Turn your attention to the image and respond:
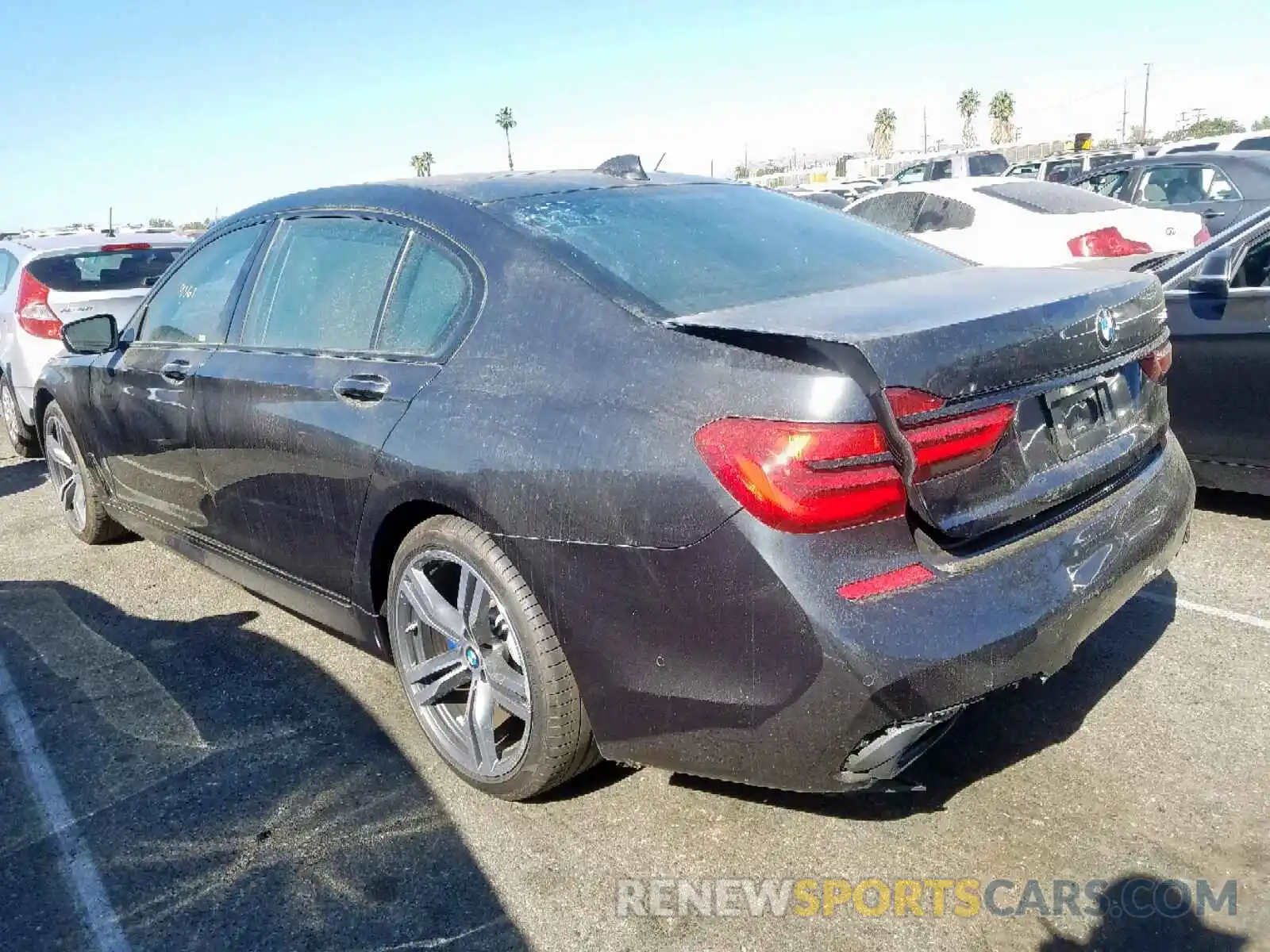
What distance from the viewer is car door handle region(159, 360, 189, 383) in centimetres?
393

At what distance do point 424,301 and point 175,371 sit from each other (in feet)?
4.74

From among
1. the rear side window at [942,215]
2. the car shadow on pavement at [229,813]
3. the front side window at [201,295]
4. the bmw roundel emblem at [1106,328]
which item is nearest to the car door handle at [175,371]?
the front side window at [201,295]

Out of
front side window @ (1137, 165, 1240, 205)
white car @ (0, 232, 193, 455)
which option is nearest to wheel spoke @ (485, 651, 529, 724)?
white car @ (0, 232, 193, 455)

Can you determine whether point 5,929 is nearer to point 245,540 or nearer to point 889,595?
point 245,540

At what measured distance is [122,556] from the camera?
17.4 ft

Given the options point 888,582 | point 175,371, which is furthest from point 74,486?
point 888,582

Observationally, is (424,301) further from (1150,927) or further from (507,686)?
(1150,927)

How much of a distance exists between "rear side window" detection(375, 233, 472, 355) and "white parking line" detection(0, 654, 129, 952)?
155cm

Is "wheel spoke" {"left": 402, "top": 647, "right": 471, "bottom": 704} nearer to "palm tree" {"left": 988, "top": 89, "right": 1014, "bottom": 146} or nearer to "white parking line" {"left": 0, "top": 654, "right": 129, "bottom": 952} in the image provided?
"white parking line" {"left": 0, "top": 654, "right": 129, "bottom": 952}

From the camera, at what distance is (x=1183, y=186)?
38.3ft

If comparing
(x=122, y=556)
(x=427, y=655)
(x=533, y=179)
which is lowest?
(x=122, y=556)

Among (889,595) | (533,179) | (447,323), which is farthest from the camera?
(533,179)

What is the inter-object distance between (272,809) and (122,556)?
2855mm

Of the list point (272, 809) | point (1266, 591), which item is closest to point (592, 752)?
point (272, 809)
